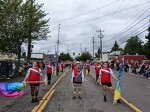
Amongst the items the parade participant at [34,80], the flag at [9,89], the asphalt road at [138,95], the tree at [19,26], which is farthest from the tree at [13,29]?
the flag at [9,89]

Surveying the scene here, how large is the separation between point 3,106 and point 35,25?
28437 mm

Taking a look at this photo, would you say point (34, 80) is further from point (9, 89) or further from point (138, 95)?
point (138, 95)

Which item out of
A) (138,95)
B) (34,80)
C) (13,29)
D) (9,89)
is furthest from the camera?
(13,29)

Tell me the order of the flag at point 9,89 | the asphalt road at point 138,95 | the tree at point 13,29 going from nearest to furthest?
1. the flag at point 9,89
2. the asphalt road at point 138,95
3. the tree at point 13,29

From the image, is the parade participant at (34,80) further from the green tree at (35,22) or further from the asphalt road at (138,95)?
the green tree at (35,22)

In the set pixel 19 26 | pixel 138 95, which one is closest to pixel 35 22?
pixel 19 26

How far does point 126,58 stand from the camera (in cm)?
7694

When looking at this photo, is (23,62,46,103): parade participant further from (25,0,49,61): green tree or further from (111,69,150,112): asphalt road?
(25,0,49,61): green tree

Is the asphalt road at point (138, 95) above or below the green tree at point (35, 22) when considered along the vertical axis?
below

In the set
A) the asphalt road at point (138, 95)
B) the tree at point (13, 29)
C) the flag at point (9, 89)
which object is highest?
the tree at point (13, 29)

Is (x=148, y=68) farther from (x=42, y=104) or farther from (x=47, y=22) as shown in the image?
(x=42, y=104)

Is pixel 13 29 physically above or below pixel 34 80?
above

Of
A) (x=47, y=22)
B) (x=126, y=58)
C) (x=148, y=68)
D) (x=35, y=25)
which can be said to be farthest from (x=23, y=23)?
(x=126, y=58)

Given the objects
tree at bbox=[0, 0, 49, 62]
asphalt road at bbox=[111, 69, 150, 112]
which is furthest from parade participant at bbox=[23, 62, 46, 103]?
tree at bbox=[0, 0, 49, 62]
